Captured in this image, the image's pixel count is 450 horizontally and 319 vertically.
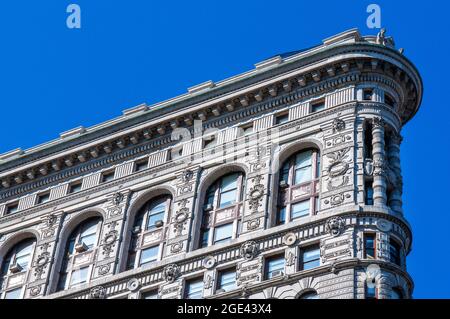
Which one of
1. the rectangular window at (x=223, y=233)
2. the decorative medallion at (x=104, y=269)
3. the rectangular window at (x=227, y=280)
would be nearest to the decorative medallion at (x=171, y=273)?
the rectangular window at (x=227, y=280)

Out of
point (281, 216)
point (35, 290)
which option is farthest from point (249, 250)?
point (35, 290)

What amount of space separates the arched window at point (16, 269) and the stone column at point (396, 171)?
2058 centimetres

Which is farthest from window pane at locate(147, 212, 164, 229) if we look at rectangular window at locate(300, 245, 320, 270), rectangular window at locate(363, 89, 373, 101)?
rectangular window at locate(363, 89, 373, 101)

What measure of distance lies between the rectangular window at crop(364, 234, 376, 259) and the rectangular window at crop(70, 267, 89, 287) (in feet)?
52.4

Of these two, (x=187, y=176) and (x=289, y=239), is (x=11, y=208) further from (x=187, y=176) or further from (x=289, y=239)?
(x=289, y=239)

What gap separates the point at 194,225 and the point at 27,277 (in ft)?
34.0

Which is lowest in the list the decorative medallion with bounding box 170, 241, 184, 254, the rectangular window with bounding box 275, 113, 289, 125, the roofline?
the decorative medallion with bounding box 170, 241, 184, 254

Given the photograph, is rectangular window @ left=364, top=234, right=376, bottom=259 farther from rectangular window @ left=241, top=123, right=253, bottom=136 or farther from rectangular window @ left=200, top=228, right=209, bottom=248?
rectangular window @ left=241, top=123, right=253, bottom=136

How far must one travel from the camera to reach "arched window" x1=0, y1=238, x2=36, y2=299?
6744 centimetres

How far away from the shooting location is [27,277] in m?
67.3

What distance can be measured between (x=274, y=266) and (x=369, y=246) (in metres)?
4.71

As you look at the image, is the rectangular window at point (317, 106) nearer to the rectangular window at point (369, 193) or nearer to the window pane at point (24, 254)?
the rectangular window at point (369, 193)

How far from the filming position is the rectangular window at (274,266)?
192 feet
